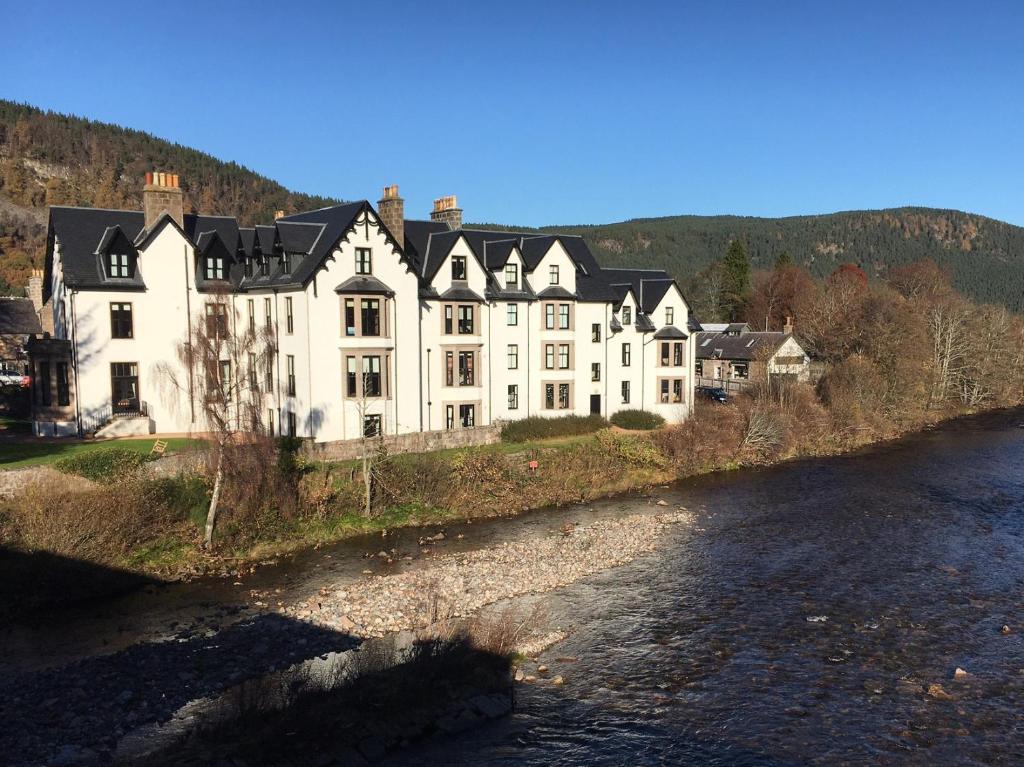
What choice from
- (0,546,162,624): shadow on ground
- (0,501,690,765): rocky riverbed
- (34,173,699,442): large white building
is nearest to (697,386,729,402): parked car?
(34,173,699,442): large white building

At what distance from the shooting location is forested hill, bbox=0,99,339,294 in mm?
129250

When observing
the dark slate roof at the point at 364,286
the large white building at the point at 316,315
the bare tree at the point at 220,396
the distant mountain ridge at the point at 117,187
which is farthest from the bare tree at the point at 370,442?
the distant mountain ridge at the point at 117,187

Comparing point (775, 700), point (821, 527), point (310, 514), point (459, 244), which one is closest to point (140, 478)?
point (310, 514)

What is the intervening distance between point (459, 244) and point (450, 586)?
2010cm

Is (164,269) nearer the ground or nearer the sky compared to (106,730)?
nearer the sky

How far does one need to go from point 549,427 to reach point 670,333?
36.5 ft

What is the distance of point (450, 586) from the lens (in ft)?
77.6

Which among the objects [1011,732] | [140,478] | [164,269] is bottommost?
[1011,732]

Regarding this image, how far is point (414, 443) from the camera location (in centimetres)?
3456

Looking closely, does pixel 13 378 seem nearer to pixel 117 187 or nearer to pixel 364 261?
pixel 364 261

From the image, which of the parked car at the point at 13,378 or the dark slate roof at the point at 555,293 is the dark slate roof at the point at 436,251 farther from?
the parked car at the point at 13,378

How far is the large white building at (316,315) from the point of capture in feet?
113

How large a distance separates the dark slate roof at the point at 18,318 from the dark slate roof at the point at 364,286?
101ft

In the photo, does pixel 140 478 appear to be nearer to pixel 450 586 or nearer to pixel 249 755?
pixel 450 586
